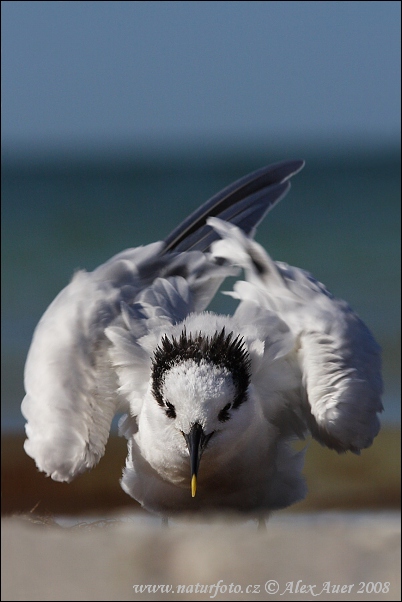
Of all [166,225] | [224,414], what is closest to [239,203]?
[224,414]

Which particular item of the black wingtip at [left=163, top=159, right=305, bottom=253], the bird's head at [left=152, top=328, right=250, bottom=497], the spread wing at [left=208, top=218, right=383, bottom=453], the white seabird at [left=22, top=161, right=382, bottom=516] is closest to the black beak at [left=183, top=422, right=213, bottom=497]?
the bird's head at [left=152, top=328, right=250, bottom=497]

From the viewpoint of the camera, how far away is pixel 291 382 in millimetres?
3920

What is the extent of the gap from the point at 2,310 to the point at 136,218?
7.05 m

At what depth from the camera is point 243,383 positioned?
3504 millimetres

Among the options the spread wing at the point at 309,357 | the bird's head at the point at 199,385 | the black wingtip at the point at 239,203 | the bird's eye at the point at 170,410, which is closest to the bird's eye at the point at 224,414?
the bird's head at the point at 199,385

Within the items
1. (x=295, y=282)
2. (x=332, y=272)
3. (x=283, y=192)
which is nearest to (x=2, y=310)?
(x=332, y=272)

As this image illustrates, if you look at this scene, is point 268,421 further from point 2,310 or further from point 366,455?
point 2,310

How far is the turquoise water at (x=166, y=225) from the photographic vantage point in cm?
1045

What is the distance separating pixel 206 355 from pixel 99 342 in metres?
0.82

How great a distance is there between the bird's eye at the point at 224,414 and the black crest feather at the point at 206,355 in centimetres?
4

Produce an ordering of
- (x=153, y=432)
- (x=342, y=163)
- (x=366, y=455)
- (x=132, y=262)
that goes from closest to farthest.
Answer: (x=153, y=432)
(x=132, y=262)
(x=366, y=455)
(x=342, y=163)

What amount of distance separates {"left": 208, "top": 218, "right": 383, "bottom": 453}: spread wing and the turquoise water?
3619 millimetres

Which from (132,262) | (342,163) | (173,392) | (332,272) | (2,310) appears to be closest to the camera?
(173,392)

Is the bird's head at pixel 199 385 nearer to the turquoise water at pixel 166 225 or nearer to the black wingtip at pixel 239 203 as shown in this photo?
the black wingtip at pixel 239 203
